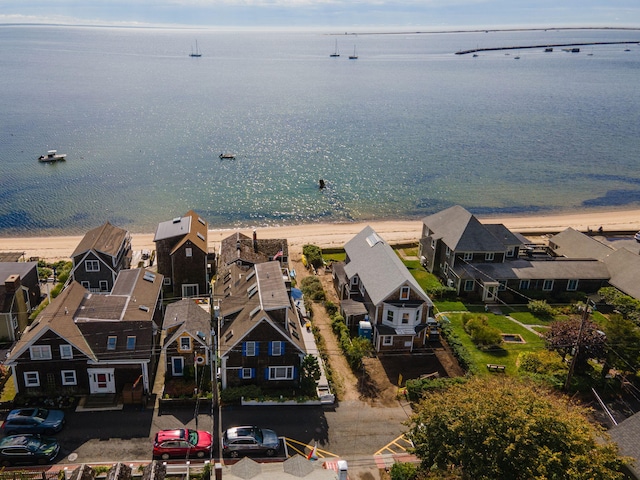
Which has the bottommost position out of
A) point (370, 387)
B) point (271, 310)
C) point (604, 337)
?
point (370, 387)

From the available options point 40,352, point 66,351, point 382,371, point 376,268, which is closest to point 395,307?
point 382,371

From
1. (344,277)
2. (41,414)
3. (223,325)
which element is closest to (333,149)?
(344,277)

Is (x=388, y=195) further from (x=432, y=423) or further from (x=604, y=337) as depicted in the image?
(x=432, y=423)

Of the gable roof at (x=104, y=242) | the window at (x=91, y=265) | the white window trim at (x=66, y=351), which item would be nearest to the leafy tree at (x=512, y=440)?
the white window trim at (x=66, y=351)

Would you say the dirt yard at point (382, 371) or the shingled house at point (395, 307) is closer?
the dirt yard at point (382, 371)

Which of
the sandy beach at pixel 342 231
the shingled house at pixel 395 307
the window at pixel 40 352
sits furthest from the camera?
the sandy beach at pixel 342 231

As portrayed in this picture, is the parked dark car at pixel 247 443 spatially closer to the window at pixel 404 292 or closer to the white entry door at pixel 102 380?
the white entry door at pixel 102 380

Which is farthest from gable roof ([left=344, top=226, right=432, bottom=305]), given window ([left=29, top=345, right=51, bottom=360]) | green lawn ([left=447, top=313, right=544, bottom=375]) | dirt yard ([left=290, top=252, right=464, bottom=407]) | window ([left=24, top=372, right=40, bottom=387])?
window ([left=24, top=372, right=40, bottom=387])
